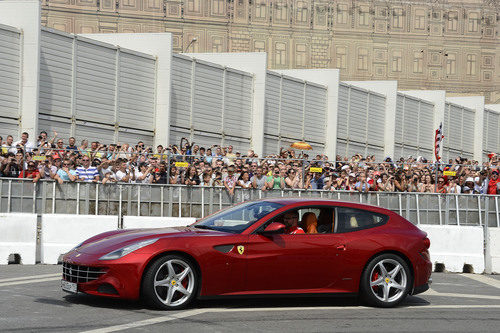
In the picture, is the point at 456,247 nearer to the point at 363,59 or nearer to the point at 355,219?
the point at 355,219

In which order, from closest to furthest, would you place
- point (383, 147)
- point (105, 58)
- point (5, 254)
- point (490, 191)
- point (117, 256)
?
point (117, 256) → point (5, 254) → point (490, 191) → point (105, 58) → point (383, 147)

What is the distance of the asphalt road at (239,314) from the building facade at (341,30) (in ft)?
160

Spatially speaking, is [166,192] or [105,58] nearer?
[166,192]

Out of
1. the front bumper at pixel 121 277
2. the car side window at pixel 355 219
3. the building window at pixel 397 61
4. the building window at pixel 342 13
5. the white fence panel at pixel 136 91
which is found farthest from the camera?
the building window at pixel 397 61

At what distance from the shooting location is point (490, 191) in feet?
65.6

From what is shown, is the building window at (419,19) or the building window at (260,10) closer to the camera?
the building window at (260,10)

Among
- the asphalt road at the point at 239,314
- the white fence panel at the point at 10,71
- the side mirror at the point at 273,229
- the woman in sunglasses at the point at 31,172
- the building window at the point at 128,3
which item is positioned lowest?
the asphalt road at the point at 239,314

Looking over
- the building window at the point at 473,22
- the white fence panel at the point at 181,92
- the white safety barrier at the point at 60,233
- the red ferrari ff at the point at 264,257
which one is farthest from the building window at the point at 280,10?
the red ferrari ff at the point at 264,257

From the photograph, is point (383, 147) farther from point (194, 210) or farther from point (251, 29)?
point (194, 210)

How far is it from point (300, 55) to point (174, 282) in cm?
5447

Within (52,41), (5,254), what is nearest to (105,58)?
(52,41)

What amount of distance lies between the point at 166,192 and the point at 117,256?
9.17 m

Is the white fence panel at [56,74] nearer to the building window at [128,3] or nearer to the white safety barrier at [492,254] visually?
the white safety barrier at [492,254]

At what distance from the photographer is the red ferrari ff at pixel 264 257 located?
8562mm
